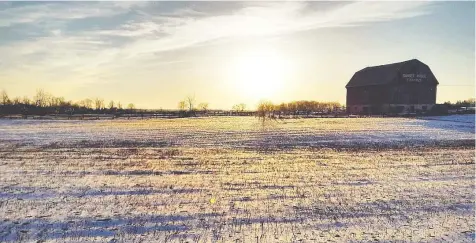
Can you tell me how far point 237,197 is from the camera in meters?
10.2

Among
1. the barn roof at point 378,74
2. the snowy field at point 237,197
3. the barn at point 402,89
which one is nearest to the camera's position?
the snowy field at point 237,197

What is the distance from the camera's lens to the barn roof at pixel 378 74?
66.2 metres

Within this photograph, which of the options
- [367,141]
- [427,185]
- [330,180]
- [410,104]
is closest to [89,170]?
[330,180]

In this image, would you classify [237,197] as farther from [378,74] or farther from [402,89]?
[378,74]

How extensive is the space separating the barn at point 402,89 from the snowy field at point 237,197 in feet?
165

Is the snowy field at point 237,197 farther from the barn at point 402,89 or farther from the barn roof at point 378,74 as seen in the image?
the barn roof at point 378,74

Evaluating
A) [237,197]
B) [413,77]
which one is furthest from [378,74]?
[237,197]

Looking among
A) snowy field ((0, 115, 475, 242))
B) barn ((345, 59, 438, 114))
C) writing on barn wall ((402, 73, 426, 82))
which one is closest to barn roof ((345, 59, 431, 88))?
barn ((345, 59, 438, 114))

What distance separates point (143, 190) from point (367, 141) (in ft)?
58.3

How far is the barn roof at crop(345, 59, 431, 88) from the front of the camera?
6625 centimetres

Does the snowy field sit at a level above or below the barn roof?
below

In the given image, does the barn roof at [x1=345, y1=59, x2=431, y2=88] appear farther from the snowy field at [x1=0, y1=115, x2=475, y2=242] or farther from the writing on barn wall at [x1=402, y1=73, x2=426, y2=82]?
the snowy field at [x1=0, y1=115, x2=475, y2=242]

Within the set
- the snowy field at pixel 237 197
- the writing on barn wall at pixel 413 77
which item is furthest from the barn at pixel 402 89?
the snowy field at pixel 237 197

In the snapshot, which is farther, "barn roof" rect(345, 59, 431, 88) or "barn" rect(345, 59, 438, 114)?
"barn roof" rect(345, 59, 431, 88)
